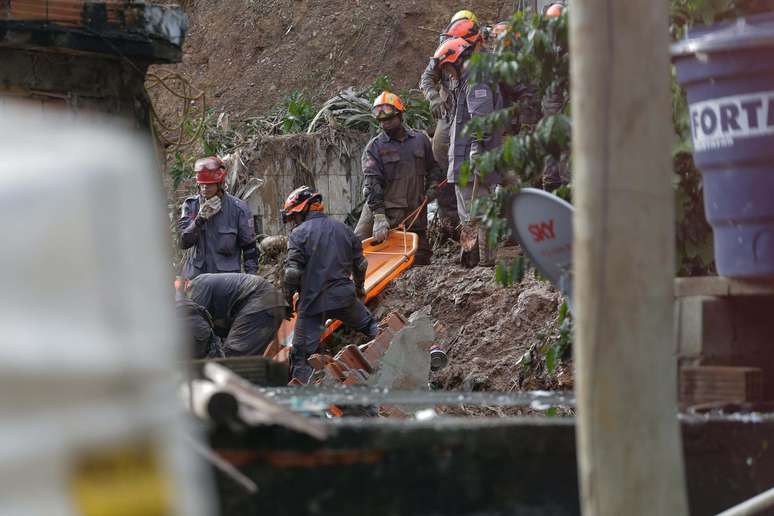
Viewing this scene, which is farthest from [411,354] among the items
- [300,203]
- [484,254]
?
[484,254]

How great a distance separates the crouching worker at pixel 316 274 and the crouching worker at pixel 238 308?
1252 millimetres

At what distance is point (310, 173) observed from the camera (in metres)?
17.5

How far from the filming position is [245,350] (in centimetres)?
1116

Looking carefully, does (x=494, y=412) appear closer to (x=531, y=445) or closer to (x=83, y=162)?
(x=531, y=445)

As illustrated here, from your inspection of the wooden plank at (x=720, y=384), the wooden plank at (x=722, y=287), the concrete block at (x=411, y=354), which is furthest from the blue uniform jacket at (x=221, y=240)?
the wooden plank at (x=720, y=384)

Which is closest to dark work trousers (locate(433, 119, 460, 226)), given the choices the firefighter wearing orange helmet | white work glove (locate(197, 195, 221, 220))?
the firefighter wearing orange helmet

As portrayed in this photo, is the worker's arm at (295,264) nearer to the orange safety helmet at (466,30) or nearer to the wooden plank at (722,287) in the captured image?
the orange safety helmet at (466,30)

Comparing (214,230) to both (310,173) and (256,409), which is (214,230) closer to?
(310,173)

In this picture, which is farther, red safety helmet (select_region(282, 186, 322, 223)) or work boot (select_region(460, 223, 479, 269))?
work boot (select_region(460, 223, 479, 269))

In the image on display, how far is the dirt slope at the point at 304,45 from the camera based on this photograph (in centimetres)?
2358

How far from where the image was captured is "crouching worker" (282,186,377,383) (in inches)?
500

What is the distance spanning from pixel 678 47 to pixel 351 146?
12.8 metres

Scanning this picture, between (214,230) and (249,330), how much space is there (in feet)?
8.15

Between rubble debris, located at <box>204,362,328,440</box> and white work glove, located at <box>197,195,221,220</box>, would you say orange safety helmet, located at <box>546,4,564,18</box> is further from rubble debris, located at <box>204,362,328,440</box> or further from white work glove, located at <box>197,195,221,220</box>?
white work glove, located at <box>197,195,221,220</box>
